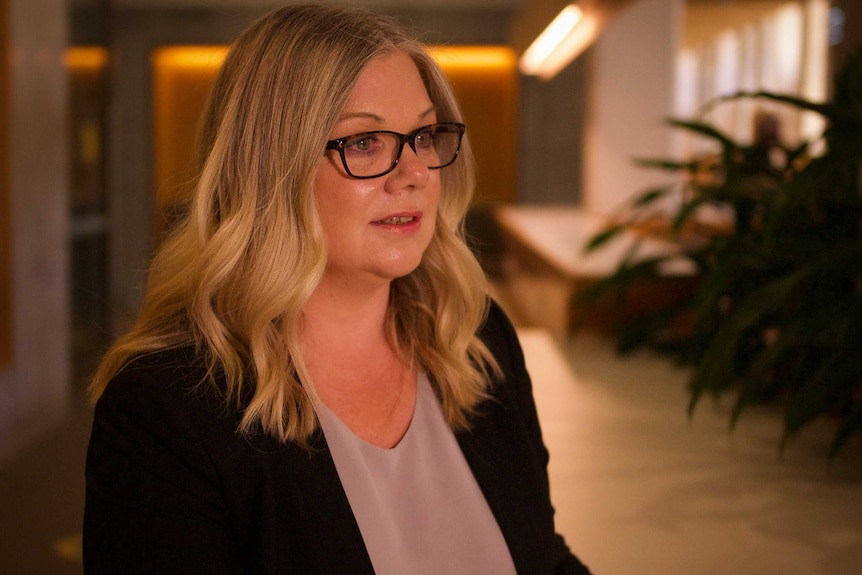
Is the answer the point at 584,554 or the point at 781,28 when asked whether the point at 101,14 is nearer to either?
the point at 584,554

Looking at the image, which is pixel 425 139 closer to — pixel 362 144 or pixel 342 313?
pixel 362 144

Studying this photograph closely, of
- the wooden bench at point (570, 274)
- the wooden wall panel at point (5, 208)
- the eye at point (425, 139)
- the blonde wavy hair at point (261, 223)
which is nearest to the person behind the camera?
the blonde wavy hair at point (261, 223)

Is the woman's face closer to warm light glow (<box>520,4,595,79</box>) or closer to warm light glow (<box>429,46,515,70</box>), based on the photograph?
warm light glow (<box>520,4,595,79</box>)

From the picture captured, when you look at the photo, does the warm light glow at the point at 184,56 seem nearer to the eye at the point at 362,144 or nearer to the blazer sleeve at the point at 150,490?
the eye at the point at 362,144

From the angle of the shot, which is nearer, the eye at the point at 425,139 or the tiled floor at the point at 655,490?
the eye at the point at 425,139

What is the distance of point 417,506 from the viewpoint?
1084 millimetres

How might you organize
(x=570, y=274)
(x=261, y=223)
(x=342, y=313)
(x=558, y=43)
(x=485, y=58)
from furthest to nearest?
(x=485, y=58)
(x=558, y=43)
(x=570, y=274)
(x=342, y=313)
(x=261, y=223)

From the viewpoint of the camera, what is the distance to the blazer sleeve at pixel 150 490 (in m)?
0.90

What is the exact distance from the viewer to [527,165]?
25.8 ft

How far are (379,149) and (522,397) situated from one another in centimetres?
42

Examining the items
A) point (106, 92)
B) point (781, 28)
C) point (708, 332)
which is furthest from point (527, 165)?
point (708, 332)

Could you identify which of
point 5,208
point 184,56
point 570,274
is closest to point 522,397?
point 570,274

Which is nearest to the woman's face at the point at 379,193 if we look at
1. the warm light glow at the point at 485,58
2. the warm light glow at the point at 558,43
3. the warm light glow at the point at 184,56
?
the warm light glow at the point at 558,43

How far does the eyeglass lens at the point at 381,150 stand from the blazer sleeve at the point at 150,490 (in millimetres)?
321
